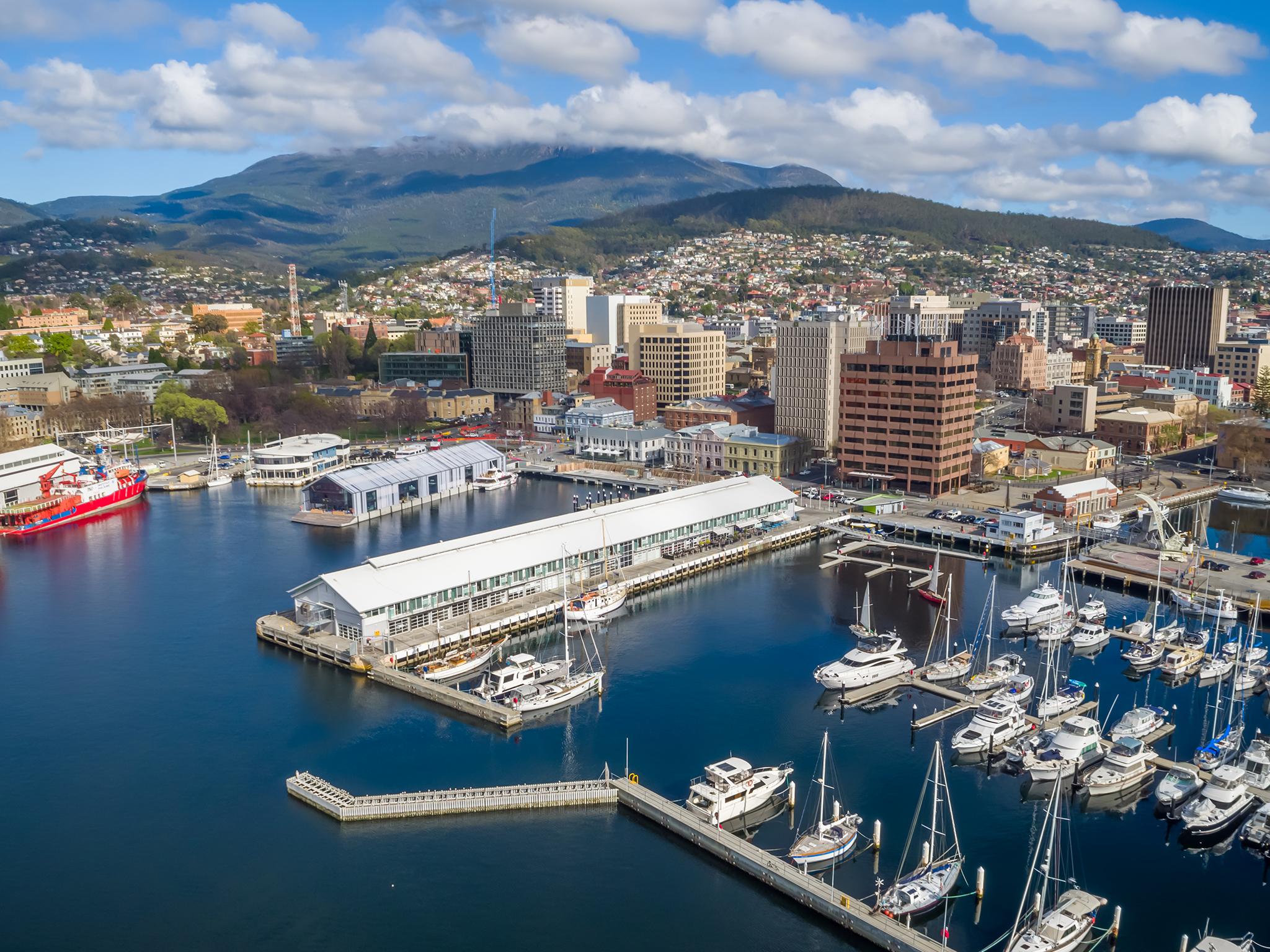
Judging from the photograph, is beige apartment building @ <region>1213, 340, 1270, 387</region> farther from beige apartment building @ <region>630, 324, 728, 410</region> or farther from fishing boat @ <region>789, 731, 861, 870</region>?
fishing boat @ <region>789, 731, 861, 870</region>

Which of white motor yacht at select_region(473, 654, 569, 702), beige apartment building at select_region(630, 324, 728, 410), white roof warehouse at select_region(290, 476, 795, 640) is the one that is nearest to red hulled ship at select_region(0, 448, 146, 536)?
white roof warehouse at select_region(290, 476, 795, 640)

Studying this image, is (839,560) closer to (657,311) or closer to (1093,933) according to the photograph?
(1093,933)

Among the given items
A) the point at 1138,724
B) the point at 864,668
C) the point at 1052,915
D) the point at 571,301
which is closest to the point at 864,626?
the point at 864,668

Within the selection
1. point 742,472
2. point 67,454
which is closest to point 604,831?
point 742,472

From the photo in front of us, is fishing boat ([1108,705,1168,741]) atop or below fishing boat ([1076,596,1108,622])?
below

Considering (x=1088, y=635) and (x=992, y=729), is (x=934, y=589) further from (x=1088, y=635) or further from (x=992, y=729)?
(x=992, y=729)
